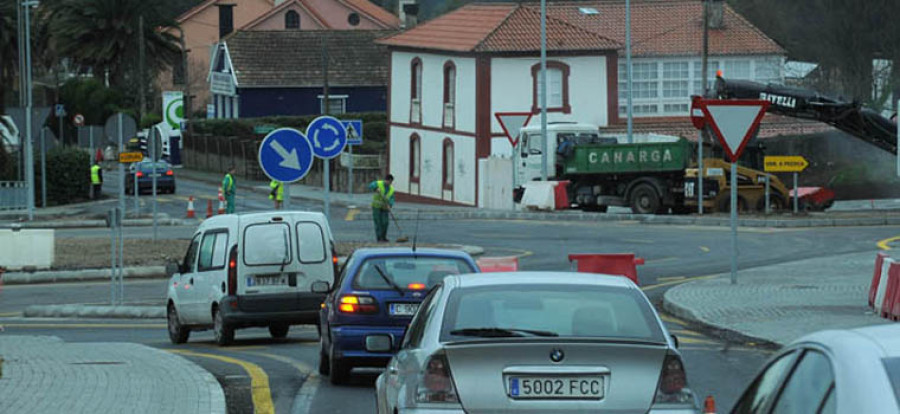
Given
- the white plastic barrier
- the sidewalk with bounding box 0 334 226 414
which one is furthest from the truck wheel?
the sidewalk with bounding box 0 334 226 414

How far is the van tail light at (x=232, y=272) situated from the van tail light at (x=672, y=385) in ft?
36.4

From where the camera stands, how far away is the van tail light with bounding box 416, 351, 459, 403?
26.4 ft

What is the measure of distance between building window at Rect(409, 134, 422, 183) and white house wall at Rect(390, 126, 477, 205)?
0.18 m

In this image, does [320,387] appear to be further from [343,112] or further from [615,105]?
[343,112]

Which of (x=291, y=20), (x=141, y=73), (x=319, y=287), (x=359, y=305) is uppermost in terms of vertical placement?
(x=291, y=20)

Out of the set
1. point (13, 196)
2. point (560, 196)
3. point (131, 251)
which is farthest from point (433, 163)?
point (131, 251)

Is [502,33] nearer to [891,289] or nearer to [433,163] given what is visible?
[433,163]

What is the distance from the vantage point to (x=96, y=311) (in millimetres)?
25125

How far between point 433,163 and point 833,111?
925 inches

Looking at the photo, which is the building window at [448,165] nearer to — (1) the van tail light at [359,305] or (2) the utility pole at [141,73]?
(2) the utility pole at [141,73]

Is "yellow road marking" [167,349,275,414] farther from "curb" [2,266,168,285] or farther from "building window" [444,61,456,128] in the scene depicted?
"building window" [444,61,456,128]

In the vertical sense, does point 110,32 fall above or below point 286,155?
above

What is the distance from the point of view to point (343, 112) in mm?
93812

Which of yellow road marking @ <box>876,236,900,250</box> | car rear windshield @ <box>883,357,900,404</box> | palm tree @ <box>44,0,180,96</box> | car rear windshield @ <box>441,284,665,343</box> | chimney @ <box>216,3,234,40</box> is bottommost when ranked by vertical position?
yellow road marking @ <box>876,236,900,250</box>
